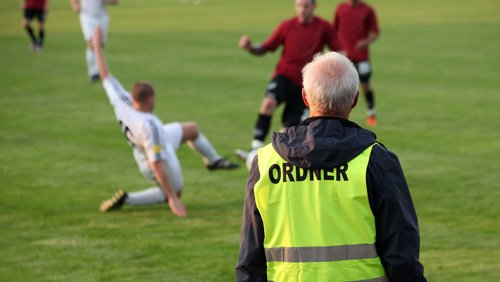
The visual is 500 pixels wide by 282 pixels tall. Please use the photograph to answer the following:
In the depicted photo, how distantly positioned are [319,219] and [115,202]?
20.9 feet

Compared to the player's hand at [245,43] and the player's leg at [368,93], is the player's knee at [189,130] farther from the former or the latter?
the player's leg at [368,93]

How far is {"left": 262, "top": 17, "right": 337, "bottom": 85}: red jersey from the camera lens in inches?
493

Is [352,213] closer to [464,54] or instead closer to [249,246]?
[249,246]

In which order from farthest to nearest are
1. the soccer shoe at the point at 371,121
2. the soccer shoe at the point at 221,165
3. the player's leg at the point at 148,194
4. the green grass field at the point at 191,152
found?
the soccer shoe at the point at 371,121 → the soccer shoe at the point at 221,165 → the player's leg at the point at 148,194 → the green grass field at the point at 191,152

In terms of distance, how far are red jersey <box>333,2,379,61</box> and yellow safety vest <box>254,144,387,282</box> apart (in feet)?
39.5

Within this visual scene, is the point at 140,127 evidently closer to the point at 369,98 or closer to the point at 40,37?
the point at 369,98

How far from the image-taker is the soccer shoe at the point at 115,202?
1019 cm

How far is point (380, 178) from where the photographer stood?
4.03 meters

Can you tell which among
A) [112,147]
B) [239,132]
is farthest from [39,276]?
[239,132]

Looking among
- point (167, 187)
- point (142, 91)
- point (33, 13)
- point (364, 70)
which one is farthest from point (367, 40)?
point (33, 13)

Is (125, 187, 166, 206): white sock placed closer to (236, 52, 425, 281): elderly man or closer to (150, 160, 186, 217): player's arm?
(150, 160, 186, 217): player's arm

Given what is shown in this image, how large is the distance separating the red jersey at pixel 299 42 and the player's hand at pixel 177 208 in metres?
3.10

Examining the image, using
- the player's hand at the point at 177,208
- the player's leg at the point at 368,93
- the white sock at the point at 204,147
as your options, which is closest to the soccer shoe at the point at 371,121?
the player's leg at the point at 368,93

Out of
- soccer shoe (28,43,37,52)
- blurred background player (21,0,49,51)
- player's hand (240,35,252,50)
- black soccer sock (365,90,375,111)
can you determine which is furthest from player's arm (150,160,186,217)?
blurred background player (21,0,49,51)
